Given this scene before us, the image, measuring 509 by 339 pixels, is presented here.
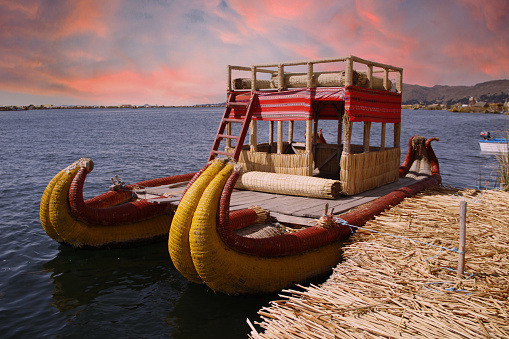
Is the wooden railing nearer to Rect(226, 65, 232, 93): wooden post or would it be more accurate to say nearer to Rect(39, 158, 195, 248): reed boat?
Rect(226, 65, 232, 93): wooden post

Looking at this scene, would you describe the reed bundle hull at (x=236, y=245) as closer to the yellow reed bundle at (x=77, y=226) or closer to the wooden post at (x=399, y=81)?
the yellow reed bundle at (x=77, y=226)

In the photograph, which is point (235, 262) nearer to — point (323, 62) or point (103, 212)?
point (103, 212)

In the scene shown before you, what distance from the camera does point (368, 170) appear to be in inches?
495

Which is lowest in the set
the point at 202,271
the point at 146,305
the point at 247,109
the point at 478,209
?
the point at 146,305

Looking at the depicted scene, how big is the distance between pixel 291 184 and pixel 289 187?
11 cm

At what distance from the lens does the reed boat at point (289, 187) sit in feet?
24.8

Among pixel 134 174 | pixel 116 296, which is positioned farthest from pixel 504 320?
pixel 134 174

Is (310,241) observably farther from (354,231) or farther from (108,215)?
(108,215)

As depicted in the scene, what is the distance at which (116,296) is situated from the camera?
965cm

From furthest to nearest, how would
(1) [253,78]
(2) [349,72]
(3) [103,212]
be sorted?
(1) [253,78], (2) [349,72], (3) [103,212]

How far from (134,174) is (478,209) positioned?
21.8 metres

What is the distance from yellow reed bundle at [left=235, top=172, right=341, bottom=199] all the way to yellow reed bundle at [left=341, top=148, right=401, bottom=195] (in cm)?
48

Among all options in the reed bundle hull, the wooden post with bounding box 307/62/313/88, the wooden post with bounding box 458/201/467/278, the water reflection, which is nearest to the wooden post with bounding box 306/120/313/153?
the wooden post with bounding box 307/62/313/88

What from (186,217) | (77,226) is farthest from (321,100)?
(77,226)
